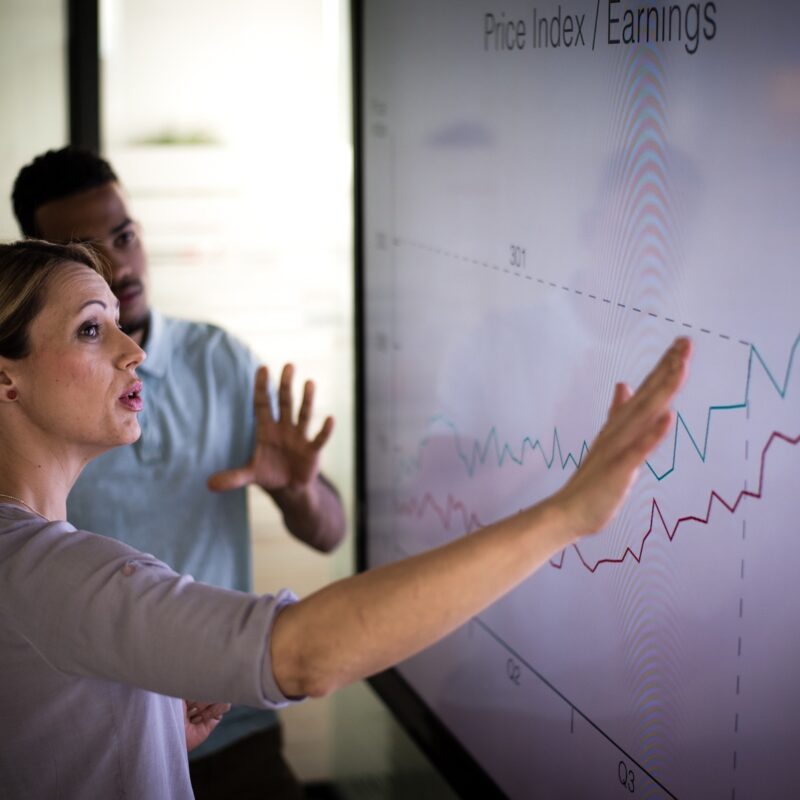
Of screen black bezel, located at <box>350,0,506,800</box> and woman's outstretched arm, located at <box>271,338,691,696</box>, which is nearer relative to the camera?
woman's outstretched arm, located at <box>271,338,691,696</box>

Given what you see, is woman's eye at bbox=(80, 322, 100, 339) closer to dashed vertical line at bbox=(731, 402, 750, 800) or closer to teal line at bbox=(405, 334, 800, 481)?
teal line at bbox=(405, 334, 800, 481)

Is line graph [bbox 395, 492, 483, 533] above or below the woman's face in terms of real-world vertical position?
below

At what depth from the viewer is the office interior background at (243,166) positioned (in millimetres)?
2385

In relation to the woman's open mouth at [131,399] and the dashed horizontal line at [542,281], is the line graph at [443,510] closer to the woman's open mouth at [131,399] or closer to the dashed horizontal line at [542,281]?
the dashed horizontal line at [542,281]

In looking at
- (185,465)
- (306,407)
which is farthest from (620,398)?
(185,465)

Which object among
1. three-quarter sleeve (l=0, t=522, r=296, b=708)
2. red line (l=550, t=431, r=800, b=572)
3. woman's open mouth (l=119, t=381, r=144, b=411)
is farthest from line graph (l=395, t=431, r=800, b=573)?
woman's open mouth (l=119, t=381, r=144, b=411)

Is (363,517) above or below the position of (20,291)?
below

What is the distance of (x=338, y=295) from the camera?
246 centimetres

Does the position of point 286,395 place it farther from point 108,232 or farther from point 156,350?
point 108,232

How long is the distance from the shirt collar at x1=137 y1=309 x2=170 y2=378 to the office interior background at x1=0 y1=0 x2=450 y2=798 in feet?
1.66

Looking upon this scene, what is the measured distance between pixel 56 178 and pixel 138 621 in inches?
39.9

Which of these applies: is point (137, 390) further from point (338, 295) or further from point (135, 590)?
point (338, 295)

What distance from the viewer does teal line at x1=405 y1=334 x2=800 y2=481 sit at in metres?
0.93

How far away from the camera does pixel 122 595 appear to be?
→ 0.92 meters
